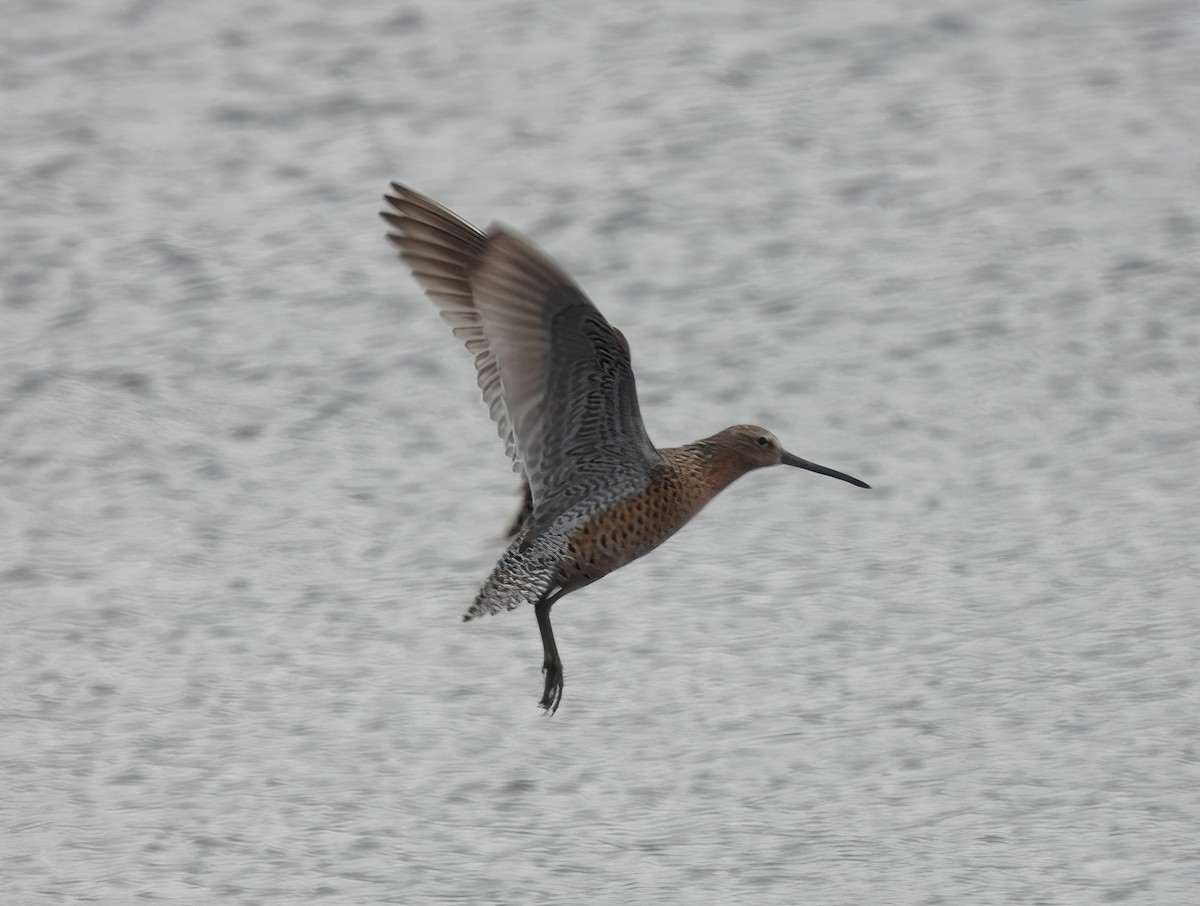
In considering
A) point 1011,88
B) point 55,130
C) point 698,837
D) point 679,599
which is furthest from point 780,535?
point 55,130

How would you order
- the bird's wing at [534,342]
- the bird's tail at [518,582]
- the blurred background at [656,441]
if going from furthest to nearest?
1. the blurred background at [656,441]
2. the bird's tail at [518,582]
3. the bird's wing at [534,342]

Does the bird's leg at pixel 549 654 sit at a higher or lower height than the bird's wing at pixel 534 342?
lower

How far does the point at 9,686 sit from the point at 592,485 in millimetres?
3041

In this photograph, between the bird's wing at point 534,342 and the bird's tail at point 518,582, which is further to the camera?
the bird's tail at point 518,582

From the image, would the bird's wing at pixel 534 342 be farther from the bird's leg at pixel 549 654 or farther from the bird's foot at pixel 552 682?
the bird's foot at pixel 552 682

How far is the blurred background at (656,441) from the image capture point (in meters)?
7.00

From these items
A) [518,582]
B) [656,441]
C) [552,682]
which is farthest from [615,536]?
[656,441]

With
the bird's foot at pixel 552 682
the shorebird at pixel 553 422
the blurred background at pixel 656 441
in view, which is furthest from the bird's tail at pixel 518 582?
the blurred background at pixel 656 441

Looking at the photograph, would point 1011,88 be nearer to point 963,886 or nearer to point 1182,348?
point 1182,348

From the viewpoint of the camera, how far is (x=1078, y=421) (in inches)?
364

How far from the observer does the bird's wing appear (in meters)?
5.33

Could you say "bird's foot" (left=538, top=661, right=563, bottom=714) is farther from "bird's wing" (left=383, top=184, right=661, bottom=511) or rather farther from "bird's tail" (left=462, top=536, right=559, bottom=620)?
"bird's wing" (left=383, top=184, right=661, bottom=511)

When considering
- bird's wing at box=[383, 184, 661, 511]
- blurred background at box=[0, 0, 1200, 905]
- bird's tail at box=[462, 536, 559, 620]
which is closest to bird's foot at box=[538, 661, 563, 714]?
bird's tail at box=[462, 536, 559, 620]

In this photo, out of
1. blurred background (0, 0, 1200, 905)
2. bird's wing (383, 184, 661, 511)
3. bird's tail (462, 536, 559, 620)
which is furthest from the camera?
blurred background (0, 0, 1200, 905)
